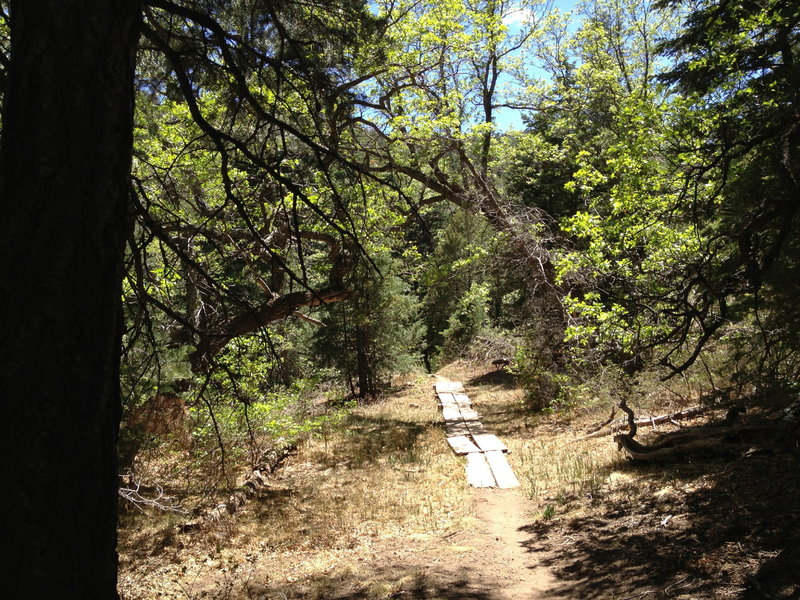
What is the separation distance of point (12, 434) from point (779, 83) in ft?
23.2

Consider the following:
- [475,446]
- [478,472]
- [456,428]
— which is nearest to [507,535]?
[478,472]

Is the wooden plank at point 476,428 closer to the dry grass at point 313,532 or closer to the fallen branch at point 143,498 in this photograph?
the dry grass at point 313,532

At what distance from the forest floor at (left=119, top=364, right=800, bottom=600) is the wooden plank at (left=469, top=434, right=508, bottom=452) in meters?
0.42

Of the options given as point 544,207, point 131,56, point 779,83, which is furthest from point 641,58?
point 131,56

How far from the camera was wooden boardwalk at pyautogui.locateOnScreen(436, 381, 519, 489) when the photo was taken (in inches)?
360

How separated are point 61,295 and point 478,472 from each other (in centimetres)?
863

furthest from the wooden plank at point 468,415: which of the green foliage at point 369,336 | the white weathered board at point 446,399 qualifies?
the green foliage at point 369,336

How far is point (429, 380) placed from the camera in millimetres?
24109

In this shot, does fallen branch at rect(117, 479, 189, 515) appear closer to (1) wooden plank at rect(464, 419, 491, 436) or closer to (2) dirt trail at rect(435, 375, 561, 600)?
(2) dirt trail at rect(435, 375, 561, 600)

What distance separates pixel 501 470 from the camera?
954 centimetres

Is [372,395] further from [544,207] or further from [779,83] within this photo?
[779,83]

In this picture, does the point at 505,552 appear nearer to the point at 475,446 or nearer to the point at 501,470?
the point at 501,470

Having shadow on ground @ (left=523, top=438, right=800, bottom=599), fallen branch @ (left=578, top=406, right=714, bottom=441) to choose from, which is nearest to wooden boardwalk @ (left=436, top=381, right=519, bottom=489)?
fallen branch @ (left=578, top=406, right=714, bottom=441)

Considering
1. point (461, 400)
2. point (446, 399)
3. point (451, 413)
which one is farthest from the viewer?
point (446, 399)
